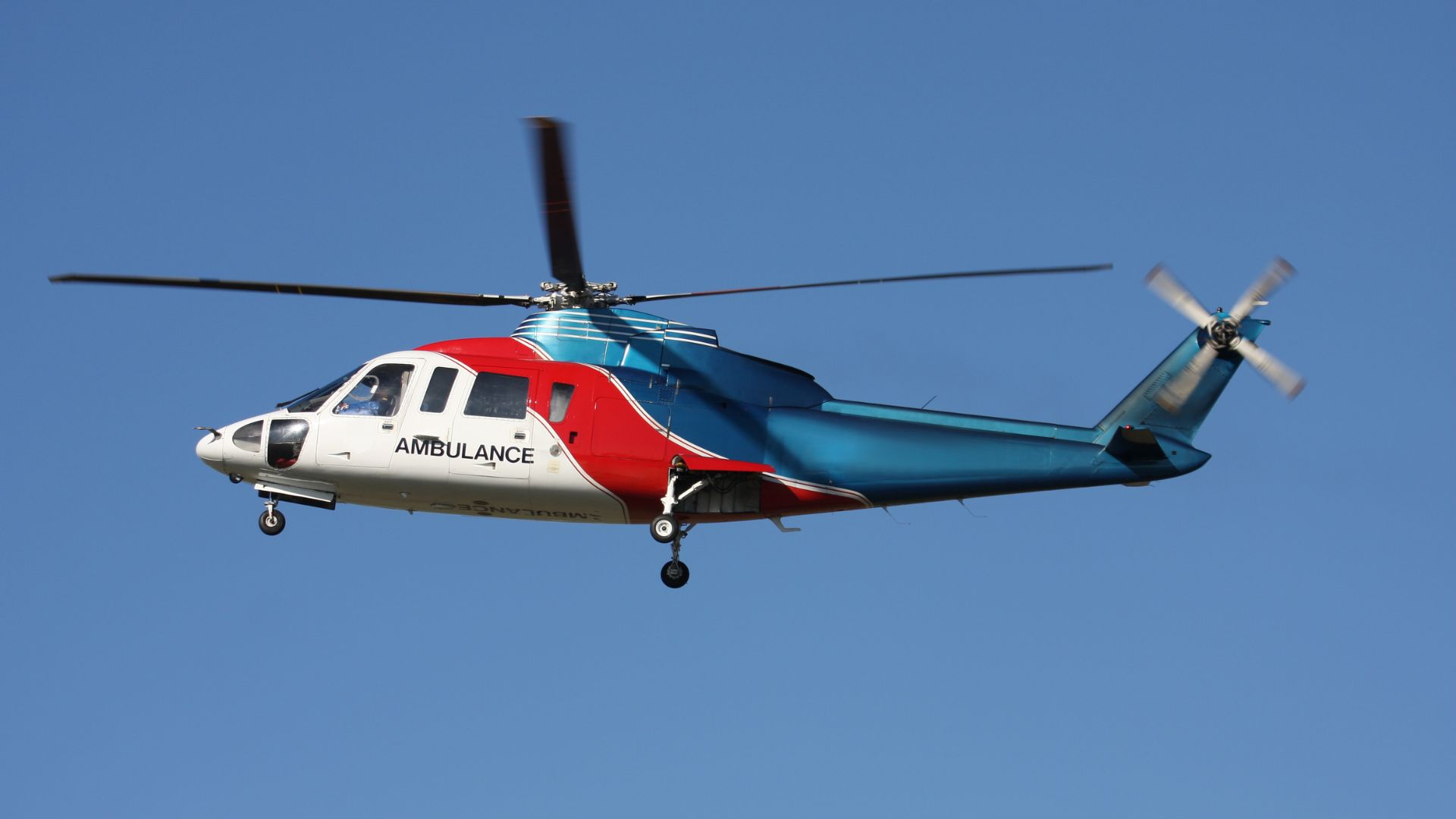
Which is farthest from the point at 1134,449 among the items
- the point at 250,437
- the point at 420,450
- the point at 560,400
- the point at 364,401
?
the point at 250,437

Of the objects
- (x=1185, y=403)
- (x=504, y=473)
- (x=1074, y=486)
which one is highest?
(x=1185, y=403)

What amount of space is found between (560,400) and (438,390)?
1.91 m

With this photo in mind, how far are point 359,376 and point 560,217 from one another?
5.44 m

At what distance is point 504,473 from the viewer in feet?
85.9

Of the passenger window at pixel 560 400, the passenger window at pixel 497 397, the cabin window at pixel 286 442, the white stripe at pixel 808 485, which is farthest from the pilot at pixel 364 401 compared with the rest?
the white stripe at pixel 808 485

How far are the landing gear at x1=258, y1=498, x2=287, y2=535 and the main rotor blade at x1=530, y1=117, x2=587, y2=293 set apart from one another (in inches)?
235

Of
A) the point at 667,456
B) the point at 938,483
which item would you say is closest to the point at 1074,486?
the point at 938,483

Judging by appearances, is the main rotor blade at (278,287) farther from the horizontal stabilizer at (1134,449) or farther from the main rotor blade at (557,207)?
the horizontal stabilizer at (1134,449)

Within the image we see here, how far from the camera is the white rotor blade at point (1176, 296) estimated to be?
26.2 m

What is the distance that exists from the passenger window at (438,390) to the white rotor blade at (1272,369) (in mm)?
11828

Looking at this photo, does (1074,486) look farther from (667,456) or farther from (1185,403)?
(667,456)

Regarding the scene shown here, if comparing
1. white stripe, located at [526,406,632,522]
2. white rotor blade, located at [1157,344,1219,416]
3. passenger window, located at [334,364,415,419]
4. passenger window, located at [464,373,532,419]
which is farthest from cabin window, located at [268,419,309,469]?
white rotor blade, located at [1157,344,1219,416]

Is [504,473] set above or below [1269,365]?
below

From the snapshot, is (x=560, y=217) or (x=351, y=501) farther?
(x=351, y=501)
